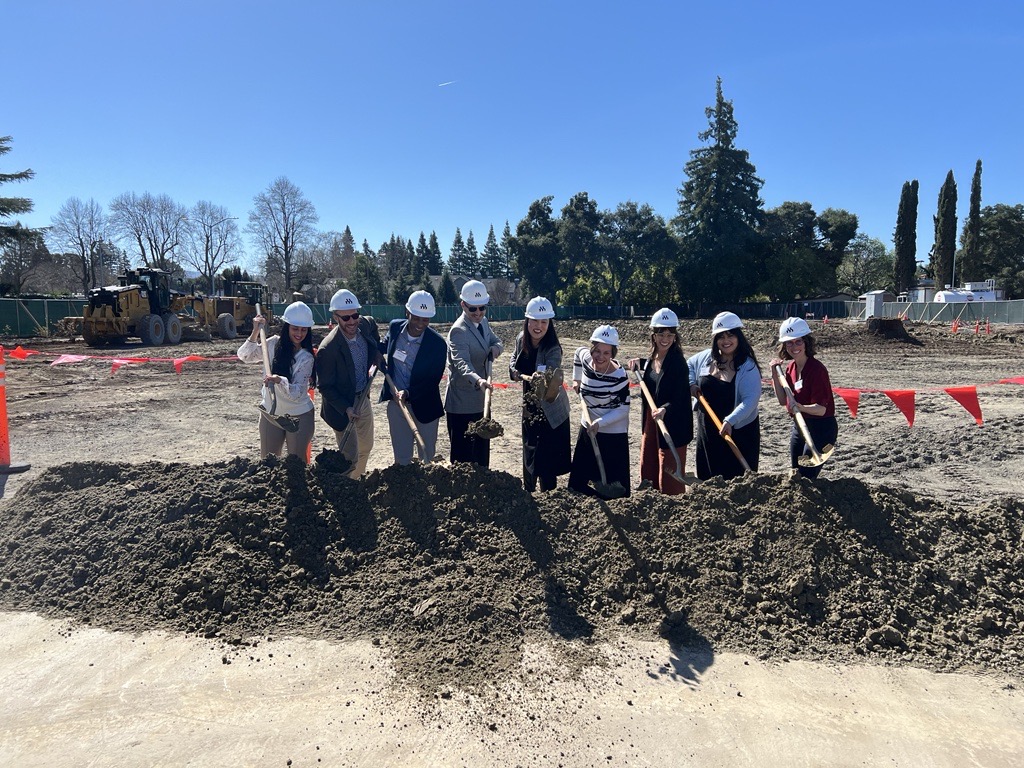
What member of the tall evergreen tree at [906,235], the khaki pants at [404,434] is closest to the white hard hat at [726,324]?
the khaki pants at [404,434]

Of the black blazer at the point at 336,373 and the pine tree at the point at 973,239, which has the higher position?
the pine tree at the point at 973,239

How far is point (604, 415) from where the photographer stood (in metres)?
4.34

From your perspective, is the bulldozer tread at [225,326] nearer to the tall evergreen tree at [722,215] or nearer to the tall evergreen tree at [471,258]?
the tall evergreen tree at [722,215]

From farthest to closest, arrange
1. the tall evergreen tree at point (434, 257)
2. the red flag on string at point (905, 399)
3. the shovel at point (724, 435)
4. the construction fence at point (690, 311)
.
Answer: the tall evergreen tree at point (434, 257)
the construction fence at point (690, 311)
the red flag on string at point (905, 399)
the shovel at point (724, 435)

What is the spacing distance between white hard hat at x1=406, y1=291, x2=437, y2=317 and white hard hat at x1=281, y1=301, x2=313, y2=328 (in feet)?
2.40

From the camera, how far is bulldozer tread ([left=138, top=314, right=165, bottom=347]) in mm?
21109

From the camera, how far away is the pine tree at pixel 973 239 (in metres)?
46.5

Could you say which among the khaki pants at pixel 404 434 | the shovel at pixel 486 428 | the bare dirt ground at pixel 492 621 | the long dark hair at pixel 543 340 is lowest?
the bare dirt ground at pixel 492 621

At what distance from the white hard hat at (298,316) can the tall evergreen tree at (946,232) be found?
53.5m

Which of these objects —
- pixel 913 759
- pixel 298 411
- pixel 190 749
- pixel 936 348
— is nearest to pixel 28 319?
pixel 298 411

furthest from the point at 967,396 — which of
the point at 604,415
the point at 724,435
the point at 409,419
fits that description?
the point at 409,419

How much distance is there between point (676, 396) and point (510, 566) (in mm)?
1656

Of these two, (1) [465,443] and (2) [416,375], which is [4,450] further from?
(1) [465,443]

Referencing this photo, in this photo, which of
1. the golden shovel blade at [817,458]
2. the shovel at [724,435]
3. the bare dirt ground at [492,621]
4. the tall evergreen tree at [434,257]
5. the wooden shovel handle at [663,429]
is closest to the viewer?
the bare dirt ground at [492,621]
